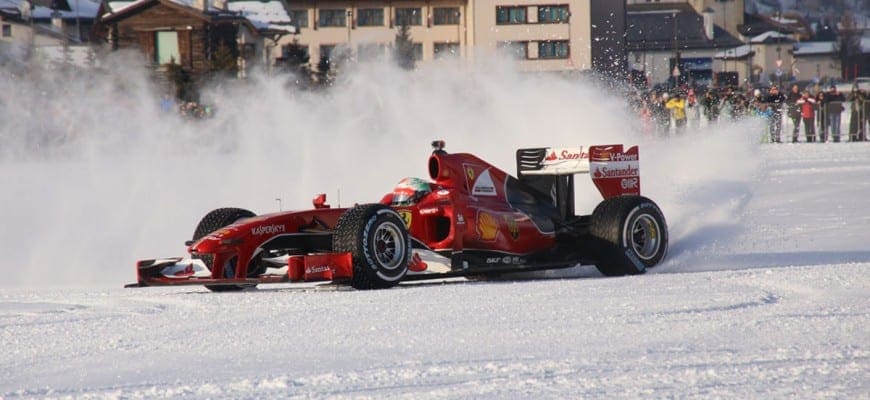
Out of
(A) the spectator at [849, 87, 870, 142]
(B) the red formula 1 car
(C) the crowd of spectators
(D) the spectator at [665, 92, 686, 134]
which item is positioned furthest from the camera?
(A) the spectator at [849, 87, 870, 142]

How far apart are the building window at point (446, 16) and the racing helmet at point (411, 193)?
57409 mm

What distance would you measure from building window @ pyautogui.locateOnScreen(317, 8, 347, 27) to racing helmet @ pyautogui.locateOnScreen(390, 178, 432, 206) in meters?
58.4

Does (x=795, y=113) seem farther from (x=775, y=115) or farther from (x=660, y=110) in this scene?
(x=660, y=110)

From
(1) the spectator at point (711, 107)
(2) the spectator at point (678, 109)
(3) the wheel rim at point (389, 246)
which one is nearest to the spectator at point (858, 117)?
(1) the spectator at point (711, 107)

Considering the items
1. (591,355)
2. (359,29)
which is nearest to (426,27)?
(359,29)

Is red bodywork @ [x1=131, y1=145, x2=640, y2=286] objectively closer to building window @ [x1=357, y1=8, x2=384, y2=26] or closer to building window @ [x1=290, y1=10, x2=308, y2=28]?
building window @ [x1=357, y1=8, x2=384, y2=26]

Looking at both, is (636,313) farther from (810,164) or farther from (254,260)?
(810,164)

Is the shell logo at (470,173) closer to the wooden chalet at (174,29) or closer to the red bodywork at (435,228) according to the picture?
the red bodywork at (435,228)

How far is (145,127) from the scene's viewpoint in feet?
91.5

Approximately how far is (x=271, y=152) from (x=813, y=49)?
129 meters

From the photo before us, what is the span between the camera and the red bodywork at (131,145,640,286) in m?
10.9

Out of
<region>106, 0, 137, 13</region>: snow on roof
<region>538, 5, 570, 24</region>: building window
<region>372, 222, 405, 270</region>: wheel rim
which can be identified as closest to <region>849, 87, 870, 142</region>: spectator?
<region>538, 5, 570, 24</region>: building window

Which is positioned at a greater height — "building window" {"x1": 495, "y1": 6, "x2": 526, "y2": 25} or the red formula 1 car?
"building window" {"x1": 495, "y1": 6, "x2": 526, "y2": 25}

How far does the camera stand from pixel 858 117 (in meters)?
36.3
